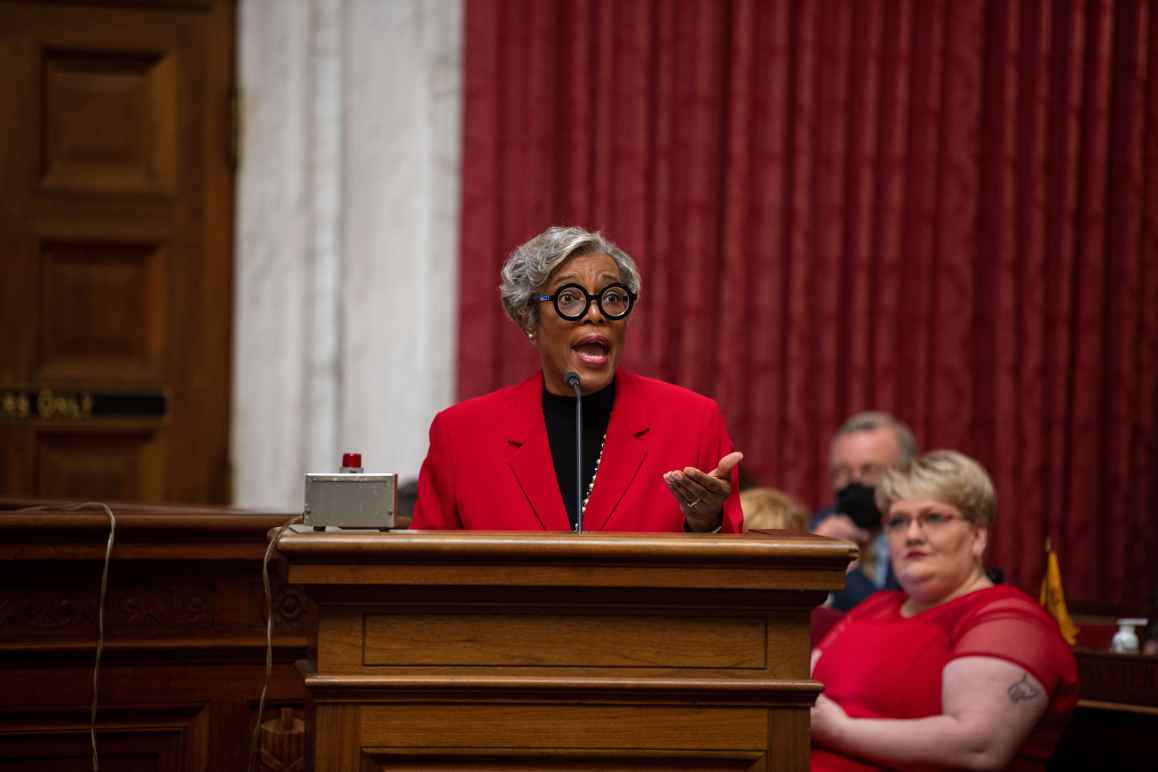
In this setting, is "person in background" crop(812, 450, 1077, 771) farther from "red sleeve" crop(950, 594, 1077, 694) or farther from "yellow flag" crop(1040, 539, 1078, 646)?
"yellow flag" crop(1040, 539, 1078, 646)

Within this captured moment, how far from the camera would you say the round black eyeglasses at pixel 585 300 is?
102 inches

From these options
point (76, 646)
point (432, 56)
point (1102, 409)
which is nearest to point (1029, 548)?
point (1102, 409)

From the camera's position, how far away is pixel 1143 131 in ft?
17.5

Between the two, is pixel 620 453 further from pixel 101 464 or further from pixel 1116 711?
pixel 101 464

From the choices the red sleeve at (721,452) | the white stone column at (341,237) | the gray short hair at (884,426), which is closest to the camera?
the red sleeve at (721,452)

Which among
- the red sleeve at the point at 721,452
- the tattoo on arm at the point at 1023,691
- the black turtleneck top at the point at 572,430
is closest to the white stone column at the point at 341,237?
the black turtleneck top at the point at 572,430

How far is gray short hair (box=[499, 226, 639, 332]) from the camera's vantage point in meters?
2.62

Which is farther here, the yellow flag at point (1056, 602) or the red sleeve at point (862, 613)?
the yellow flag at point (1056, 602)

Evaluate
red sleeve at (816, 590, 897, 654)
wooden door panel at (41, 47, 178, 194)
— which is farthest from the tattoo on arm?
wooden door panel at (41, 47, 178, 194)

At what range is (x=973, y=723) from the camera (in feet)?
9.14

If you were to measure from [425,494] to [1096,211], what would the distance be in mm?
3600

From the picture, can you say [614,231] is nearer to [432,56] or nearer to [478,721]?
[432,56]

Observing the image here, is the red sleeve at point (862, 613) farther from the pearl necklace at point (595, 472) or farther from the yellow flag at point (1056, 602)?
the pearl necklace at point (595, 472)

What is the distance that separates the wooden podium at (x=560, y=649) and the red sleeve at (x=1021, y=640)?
38.3 inches
